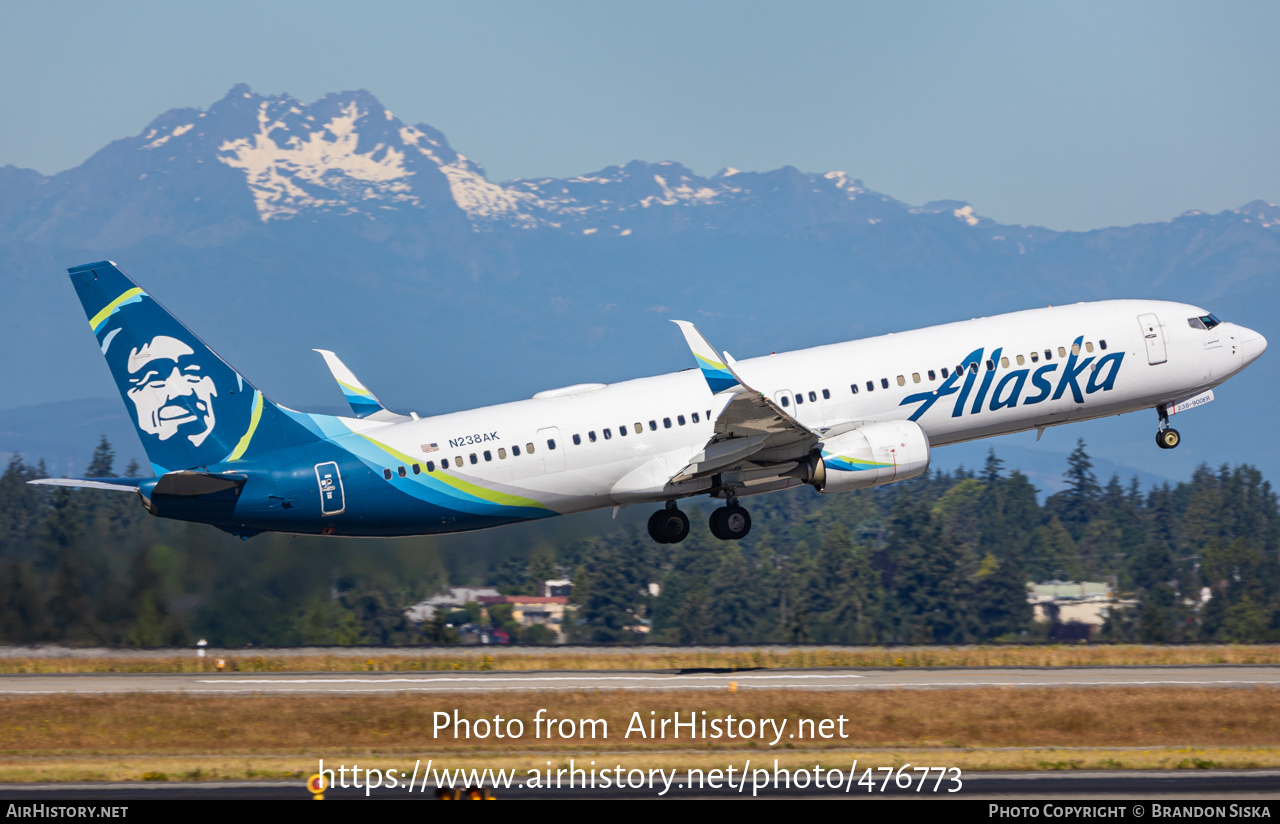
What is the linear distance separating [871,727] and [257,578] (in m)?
30.3

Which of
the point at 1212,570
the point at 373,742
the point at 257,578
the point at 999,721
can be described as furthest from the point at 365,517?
the point at 1212,570

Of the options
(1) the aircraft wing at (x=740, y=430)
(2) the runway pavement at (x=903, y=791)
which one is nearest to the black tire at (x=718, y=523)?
(1) the aircraft wing at (x=740, y=430)

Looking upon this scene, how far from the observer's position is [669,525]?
50.8 meters

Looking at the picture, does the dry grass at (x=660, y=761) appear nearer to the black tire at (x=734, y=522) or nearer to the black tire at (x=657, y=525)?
the black tire at (x=734, y=522)

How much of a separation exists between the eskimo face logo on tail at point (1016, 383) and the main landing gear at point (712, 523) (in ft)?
22.2

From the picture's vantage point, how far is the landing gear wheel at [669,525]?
50.6 m

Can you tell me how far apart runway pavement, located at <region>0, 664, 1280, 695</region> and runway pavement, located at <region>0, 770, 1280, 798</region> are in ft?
40.3

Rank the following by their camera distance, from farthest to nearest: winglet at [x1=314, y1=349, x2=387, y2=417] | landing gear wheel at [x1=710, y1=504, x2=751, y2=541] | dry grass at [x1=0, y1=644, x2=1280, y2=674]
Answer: dry grass at [x1=0, y1=644, x2=1280, y2=674], winglet at [x1=314, y1=349, x2=387, y2=417], landing gear wheel at [x1=710, y1=504, x2=751, y2=541]

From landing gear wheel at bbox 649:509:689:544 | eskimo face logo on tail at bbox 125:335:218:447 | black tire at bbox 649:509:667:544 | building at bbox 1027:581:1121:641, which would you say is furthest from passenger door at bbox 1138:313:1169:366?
building at bbox 1027:581:1121:641

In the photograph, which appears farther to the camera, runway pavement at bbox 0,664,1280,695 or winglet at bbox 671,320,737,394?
runway pavement at bbox 0,664,1280,695

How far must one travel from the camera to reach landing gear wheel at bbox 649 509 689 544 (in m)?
50.6

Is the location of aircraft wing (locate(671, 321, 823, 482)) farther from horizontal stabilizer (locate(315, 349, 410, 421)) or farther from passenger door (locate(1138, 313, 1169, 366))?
passenger door (locate(1138, 313, 1169, 366))

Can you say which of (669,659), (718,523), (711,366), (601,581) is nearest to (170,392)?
(711,366)

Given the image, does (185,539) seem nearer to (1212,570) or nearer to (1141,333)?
(1141,333)
